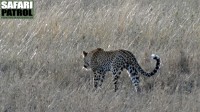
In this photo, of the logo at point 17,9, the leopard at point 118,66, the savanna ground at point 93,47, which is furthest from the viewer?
the logo at point 17,9

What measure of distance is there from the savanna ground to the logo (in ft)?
0.47

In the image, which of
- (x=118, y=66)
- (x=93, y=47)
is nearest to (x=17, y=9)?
(x=93, y=47)

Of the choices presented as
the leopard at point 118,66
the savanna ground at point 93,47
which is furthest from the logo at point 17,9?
the leopard at point 118,66

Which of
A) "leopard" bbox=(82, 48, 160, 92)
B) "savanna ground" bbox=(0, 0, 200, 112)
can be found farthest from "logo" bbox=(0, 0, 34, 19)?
"leopard" bbox=(82, 48, 160, 92)

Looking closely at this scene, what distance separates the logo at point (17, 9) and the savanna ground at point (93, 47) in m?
0.14

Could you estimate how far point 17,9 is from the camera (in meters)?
10.0

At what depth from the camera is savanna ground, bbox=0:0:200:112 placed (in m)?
6.46

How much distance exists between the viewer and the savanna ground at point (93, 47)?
646 centimetres

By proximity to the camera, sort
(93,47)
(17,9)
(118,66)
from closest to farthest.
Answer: (118,66) < (93,47) < (17,9)

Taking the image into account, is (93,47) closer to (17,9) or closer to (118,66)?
(118,66)

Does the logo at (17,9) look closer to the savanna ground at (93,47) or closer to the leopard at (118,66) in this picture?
the savanna ground at (93,47)

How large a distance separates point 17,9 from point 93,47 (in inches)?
70.1

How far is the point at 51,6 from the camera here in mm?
10508

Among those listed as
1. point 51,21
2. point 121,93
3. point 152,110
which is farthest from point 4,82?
point 51,21
